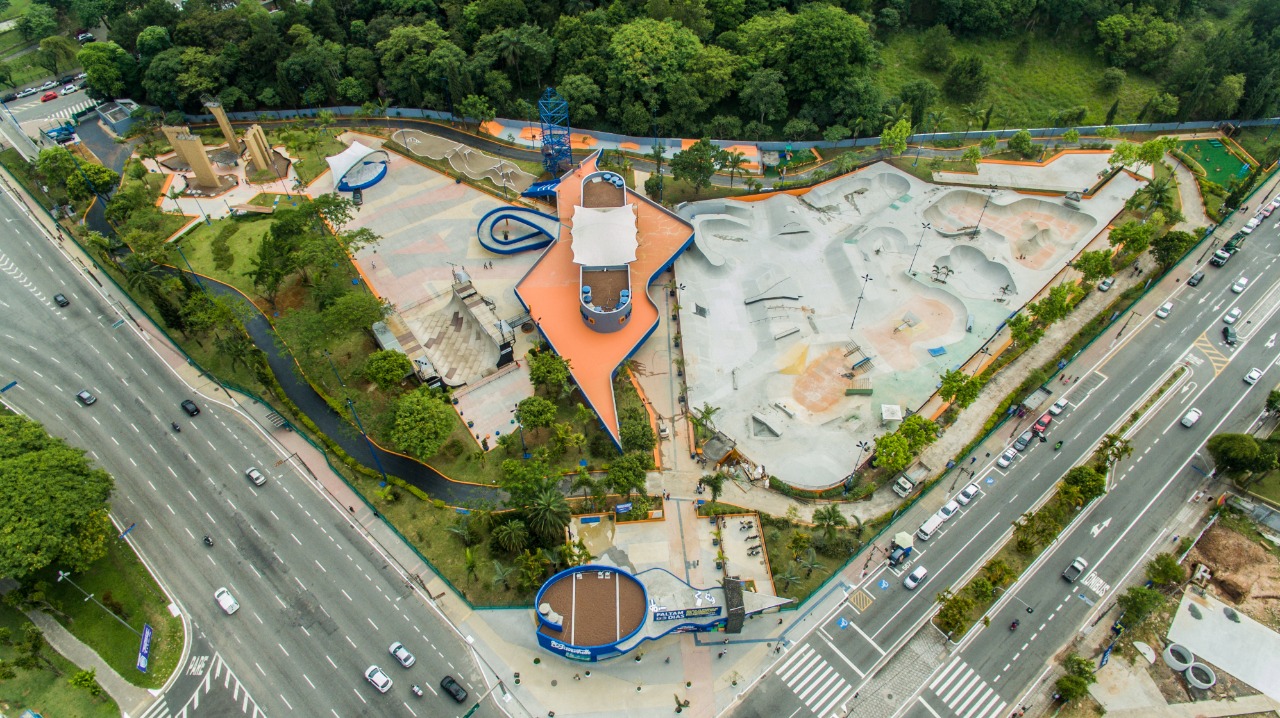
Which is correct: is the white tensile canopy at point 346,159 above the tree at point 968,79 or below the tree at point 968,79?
below

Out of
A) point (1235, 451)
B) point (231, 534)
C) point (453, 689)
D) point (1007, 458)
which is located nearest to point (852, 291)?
point (1007, 458)

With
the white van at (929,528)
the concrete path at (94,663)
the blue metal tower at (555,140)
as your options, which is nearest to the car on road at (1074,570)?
the white van at (929,528)

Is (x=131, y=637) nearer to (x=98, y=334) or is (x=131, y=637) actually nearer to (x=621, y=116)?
(x=98, y=334)

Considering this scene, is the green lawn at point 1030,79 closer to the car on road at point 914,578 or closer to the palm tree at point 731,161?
the palm tree at point 731,161

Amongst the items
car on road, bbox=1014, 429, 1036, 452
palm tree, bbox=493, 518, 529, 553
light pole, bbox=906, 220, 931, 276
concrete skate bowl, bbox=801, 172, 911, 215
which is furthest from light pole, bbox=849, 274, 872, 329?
palm tree, bbox=493, 518, 529, 553

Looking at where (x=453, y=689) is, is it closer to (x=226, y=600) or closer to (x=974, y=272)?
(x=226, y=600)

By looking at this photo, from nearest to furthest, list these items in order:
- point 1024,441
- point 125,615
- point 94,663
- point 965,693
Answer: point 965,693, point 94,663, point 125,615, point 1024,441

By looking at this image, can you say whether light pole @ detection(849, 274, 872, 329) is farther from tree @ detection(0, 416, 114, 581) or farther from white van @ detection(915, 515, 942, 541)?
tree @ detection(0, 416, 114, 581)
